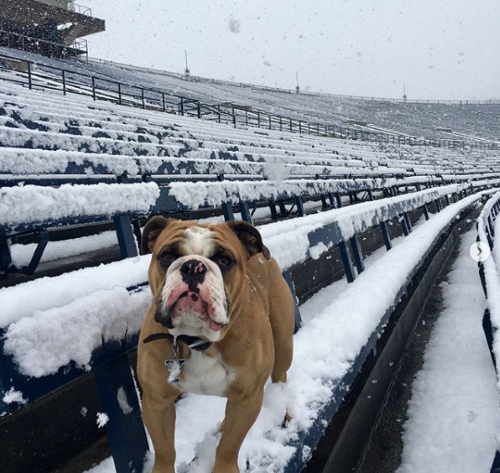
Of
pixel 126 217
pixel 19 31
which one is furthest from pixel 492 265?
pixel 19 31

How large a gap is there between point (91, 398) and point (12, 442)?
0.31 metres

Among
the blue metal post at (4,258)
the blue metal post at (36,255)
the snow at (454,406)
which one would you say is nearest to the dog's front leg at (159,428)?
the snow at (454,406)

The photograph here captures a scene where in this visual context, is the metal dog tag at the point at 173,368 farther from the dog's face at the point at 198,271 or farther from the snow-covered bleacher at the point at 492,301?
the snow-covered bleacher at the point at 492,301

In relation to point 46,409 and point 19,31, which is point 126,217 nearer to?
point 46,409

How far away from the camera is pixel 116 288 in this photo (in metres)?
0.93

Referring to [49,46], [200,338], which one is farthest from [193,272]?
[49,46]

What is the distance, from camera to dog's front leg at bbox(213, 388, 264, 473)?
939mm

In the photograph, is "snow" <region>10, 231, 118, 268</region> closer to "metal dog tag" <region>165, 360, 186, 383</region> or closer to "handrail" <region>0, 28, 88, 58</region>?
"metal dog tag" <region>165, 360, 186, 383</region>

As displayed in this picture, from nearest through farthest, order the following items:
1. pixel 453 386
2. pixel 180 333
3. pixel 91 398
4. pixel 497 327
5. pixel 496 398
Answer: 1. pixel 180 333
2. pixel 91 398
3. pixel 497 327
4. pixel 496 398
5. pixel 453 386

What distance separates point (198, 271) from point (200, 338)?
0.46 feet

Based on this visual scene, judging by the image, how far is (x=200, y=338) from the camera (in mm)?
892

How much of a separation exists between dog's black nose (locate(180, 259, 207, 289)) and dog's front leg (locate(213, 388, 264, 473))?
0.28 meters

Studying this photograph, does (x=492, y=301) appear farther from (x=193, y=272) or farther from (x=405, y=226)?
(x=405, y=226)

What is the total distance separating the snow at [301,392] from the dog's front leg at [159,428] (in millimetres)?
97
